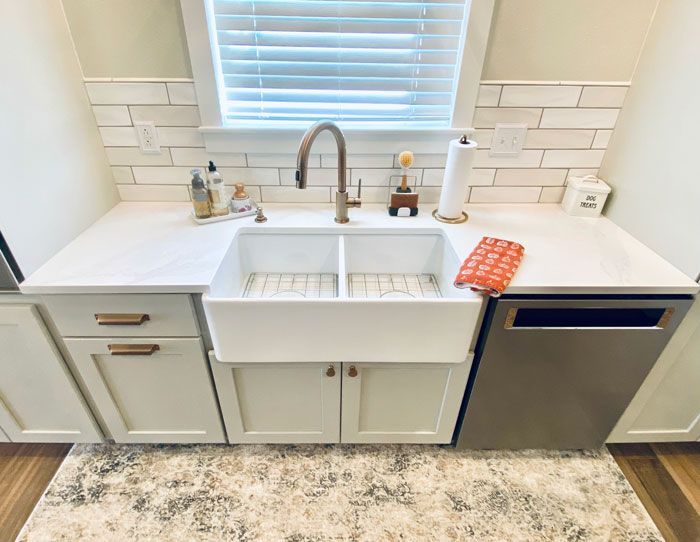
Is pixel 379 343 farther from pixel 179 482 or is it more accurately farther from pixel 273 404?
pixel 179 482

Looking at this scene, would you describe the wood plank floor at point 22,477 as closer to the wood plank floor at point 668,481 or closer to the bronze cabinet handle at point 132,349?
the bronze cabinet handle at point 132,349

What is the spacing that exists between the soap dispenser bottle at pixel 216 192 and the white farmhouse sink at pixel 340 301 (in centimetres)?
15

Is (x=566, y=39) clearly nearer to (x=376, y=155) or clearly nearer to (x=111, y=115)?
(x=376, y=155)

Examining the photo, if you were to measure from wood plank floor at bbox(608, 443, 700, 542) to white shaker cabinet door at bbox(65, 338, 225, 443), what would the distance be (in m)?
1.64

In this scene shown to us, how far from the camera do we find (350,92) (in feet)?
4.33

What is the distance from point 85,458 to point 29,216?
101 centimetres

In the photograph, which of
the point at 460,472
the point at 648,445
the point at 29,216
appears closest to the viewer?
the point at 29,216

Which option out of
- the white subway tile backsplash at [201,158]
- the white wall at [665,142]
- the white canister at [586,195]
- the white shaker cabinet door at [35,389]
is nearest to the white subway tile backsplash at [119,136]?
the white subway tile backsplash at [201,158]

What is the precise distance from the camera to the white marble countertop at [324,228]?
3.43 ft

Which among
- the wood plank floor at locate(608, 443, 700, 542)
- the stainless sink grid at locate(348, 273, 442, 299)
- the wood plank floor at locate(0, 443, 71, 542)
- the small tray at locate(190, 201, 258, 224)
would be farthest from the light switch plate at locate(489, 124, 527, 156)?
the wood plank floor at locate(0, 443, 71, 542)

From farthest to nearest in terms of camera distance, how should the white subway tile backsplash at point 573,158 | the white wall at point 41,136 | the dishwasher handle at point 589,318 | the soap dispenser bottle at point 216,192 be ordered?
the white subway tile backsplash at point 573,158
the soap dispenser bottle at point 216,192
the dishwasher handle at point 589,318
the white wall at point 41,136

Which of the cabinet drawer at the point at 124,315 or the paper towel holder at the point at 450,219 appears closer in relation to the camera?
the cabinet drawer at the point at 124,315

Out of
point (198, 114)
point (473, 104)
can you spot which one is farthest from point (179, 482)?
point (473, 104)

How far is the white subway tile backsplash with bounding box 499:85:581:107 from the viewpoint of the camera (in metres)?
1.31
